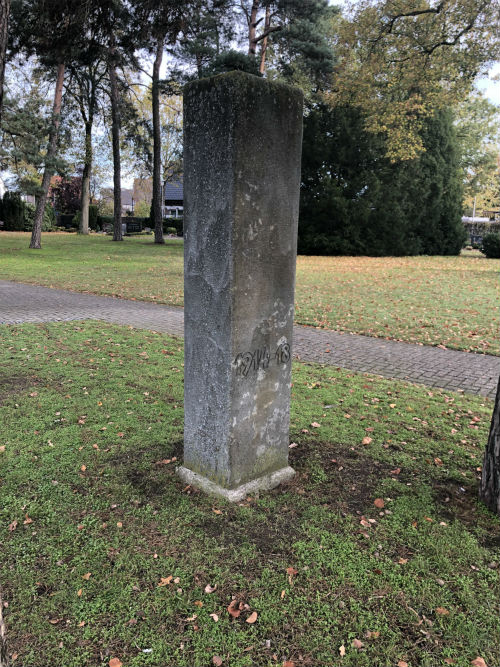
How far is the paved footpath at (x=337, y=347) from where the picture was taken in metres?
6.44

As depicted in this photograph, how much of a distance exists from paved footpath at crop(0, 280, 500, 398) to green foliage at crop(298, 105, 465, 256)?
56.2 feet

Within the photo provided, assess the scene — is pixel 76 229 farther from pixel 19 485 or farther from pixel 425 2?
pixel 19 485

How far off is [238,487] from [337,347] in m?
4.83

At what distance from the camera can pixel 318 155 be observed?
1022 inches

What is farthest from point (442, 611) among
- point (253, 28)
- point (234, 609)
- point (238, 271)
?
point (253, 28)

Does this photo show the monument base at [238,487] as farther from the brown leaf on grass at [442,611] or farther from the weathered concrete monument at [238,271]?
the brown leaf on grass at [442,611]

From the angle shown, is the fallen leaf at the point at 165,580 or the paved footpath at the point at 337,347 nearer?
the fallen leaf at the point at 165,580

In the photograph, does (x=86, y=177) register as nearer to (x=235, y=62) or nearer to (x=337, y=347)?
(x=235, y=62)

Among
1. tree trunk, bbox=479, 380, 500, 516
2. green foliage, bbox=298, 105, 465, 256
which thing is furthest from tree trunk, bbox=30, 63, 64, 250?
tree trunk, bbox=479, 380, 500, 516

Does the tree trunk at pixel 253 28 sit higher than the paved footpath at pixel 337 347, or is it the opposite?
the tree trunk at pixel 253 28

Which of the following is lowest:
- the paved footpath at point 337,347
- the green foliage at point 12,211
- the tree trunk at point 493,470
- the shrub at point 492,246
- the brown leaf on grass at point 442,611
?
the brown leaf on grass at point 442,611

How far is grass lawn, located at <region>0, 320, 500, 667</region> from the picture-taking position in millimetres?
2219

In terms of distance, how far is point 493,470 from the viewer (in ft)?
10.4

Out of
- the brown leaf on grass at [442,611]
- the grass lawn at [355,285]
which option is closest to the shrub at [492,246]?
the grass lawn at [355,285]
